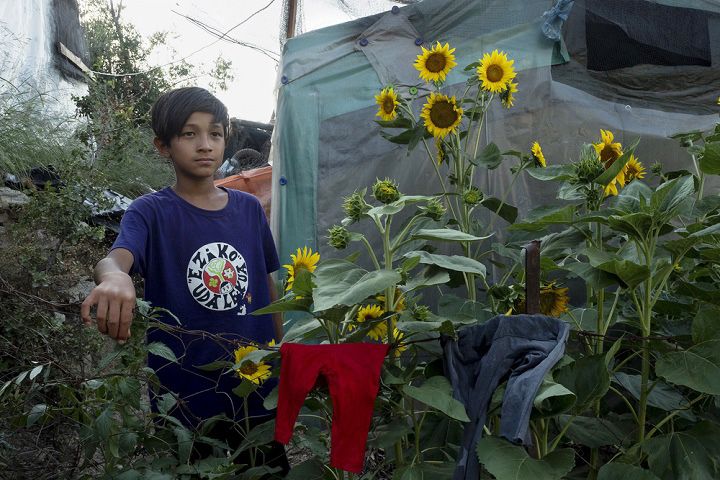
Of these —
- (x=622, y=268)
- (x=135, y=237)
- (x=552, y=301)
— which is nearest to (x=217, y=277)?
(x=135, y=237)

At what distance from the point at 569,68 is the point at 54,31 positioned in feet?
22.1

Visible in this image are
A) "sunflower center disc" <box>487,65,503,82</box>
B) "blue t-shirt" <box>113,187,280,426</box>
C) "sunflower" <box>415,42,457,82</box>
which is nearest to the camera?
"blue t-shirt" <box>113,187,280,426</box>

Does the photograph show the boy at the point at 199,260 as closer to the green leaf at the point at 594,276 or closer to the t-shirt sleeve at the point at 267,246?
the t-shirt sleeve at the point at 267,246

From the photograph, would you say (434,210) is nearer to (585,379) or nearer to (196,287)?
(585,379)

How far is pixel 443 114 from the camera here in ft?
7.84

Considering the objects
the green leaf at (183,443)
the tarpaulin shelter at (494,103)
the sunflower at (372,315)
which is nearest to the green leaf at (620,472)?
the sunflower at (372,315)

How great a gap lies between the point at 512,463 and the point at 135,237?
114 cm

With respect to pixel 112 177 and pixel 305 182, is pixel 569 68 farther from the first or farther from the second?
pixel 112 177

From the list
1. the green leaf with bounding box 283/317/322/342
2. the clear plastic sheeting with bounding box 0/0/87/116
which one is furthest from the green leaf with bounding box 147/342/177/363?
the clear plastic sheeting with bounding box 0/0/87/116

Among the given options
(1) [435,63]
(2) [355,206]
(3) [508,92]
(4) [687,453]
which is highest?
(1) [435,63]

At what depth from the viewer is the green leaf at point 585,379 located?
1.28 metres

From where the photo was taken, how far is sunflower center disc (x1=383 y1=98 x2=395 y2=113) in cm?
246

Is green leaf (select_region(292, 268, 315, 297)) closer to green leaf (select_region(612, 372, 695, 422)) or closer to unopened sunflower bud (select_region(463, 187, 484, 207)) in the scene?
green leaf (select_region(612, 372, 695, 422))

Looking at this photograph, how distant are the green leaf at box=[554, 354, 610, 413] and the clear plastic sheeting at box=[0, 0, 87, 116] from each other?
5.88 meters
